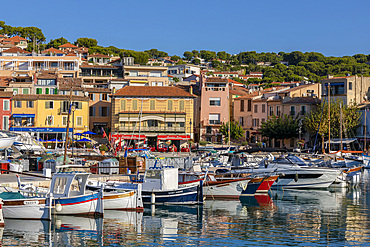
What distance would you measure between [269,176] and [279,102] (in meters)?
42.9

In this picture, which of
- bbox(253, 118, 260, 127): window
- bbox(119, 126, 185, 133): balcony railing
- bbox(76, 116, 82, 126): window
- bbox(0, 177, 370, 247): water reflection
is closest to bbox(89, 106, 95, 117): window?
bbox(76, 116, 82, 126): window

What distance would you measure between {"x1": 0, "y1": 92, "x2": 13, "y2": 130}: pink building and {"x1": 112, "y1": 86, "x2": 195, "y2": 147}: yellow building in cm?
1310

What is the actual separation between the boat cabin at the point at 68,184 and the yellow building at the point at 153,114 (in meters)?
43.3

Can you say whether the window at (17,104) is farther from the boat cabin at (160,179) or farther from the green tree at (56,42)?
the green tree at (56,42)

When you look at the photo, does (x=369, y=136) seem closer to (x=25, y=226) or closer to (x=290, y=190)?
(x=290, y=190)

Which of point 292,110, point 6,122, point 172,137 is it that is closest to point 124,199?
point 172,137

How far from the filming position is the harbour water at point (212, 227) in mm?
22812

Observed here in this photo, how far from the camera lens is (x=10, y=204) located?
25656 mm

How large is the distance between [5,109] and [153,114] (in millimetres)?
18675

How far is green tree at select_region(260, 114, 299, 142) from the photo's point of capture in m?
→ 73.9

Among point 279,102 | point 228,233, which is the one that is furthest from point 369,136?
point 228,233

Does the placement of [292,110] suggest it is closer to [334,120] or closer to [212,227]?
[334,120]

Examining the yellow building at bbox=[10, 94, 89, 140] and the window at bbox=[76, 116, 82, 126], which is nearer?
the yellow building at bbox=[10, 94, 89, 140]

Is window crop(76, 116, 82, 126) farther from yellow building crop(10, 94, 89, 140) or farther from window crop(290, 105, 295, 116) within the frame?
window crop(290, 105, 295, 116)
